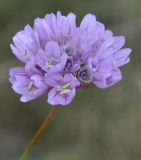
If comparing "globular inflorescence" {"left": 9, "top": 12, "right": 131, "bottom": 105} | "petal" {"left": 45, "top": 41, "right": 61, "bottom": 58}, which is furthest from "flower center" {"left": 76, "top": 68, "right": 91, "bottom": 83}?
"petal" {"left": 45, "top": 41, "right": 61, "bottom": 58}

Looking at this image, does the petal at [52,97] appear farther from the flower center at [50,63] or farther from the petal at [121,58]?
the petal at [121,58]

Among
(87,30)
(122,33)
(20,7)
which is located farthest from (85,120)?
(87,30)

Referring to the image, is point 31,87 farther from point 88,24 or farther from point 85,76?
point 88,24

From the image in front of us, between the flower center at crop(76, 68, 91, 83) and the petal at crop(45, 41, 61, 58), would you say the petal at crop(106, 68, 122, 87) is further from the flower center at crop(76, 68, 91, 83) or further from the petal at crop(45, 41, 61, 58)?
the petal at crop(45, 41, 61, 58)

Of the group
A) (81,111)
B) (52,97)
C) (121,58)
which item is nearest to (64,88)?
(52,97)

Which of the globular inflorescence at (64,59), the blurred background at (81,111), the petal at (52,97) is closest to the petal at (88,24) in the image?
the globular inflorescence at (64,59)

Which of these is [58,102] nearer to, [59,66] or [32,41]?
[59,66]
